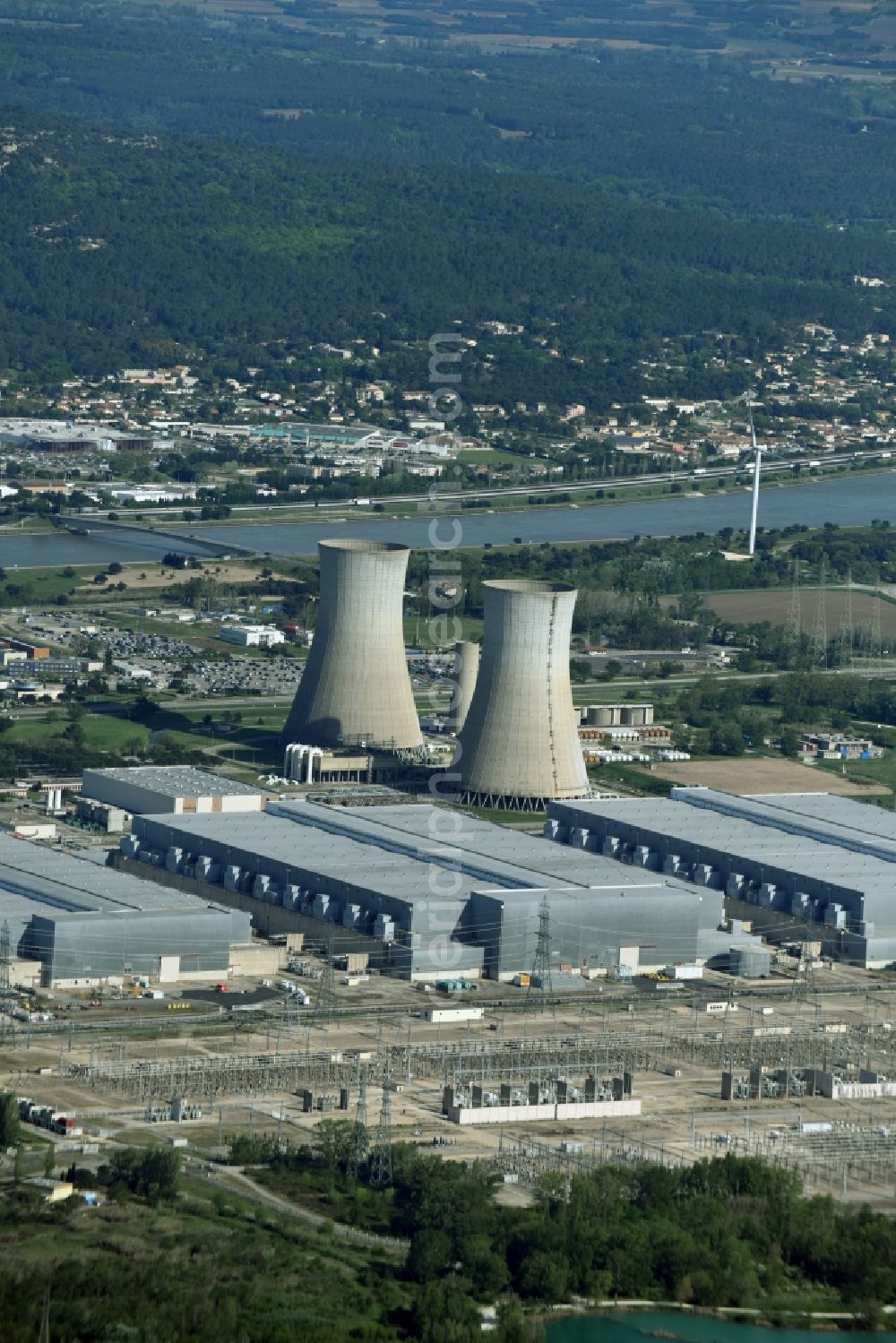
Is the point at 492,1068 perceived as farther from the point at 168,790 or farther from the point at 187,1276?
the point at 168,790

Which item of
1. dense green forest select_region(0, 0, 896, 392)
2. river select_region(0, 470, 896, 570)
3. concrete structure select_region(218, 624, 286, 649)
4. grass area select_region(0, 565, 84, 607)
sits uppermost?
dense green forest select_region(0, 0, 896, 392)

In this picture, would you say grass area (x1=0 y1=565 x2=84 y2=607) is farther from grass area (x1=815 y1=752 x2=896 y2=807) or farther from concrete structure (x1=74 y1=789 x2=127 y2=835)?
concrete structure (x1=74 y1=789 x2=127 y2=835)

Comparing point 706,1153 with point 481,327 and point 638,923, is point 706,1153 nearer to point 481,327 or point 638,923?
point 638,923

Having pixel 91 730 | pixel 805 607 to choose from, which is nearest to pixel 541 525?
pixel 805 607

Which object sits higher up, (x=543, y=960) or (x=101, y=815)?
(x=101, y=815)

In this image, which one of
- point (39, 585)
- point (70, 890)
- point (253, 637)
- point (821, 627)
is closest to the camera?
point (70, 890)

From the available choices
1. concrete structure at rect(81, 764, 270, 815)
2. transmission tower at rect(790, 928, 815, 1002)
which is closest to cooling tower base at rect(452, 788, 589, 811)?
concrete structure at rect(81, 764, 270, 815)

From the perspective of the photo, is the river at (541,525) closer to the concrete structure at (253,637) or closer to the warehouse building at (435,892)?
the concrete structure at (253,637)
